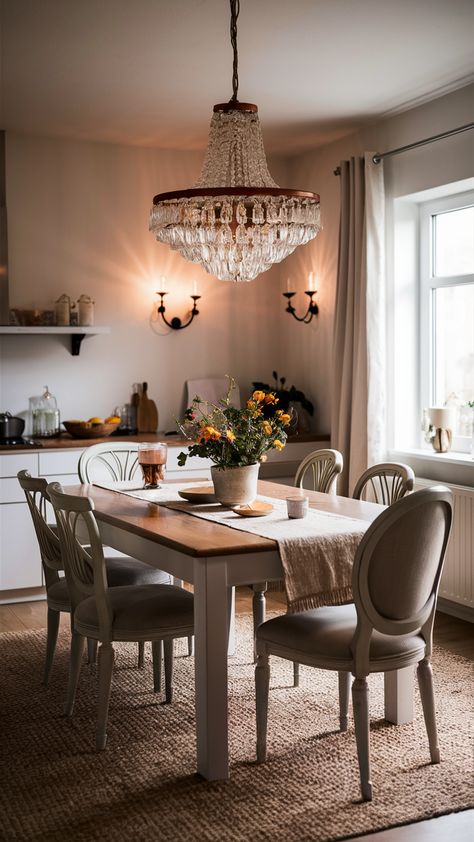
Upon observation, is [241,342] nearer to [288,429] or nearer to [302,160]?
[288,429]

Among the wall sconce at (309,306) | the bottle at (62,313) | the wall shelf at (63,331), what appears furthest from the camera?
the wall sconce at (309,306)

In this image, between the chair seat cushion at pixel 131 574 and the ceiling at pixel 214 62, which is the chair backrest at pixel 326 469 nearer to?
the chair seat cushion at pixel 131 574

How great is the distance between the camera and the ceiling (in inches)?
140

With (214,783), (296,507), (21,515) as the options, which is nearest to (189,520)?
(296,507)

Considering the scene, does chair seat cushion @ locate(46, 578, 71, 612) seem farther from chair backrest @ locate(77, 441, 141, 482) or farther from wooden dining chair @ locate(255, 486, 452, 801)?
wooden dining chair @ locate(255, 486, 452, 801)

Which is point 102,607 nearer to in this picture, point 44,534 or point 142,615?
point 142,615

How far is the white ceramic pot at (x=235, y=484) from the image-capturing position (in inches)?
129

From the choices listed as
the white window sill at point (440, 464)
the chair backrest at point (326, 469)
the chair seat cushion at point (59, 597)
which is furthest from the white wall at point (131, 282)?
the chair seat cushion at point (59, 597)

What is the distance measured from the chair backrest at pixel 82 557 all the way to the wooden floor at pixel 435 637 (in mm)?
1064

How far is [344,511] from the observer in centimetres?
326

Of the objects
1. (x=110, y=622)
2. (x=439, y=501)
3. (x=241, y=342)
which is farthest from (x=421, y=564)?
(x=241, y=342)

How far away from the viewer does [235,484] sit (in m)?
3.29

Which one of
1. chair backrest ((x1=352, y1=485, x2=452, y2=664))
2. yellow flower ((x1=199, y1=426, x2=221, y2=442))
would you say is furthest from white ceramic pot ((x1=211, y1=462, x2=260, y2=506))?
chair backrest ((x1=352, y1=485, x2=452, y2=664))

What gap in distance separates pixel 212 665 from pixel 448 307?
289cm
